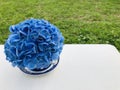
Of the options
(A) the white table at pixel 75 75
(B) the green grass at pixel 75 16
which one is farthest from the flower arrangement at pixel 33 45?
(B) the green grass at pixel 75 16

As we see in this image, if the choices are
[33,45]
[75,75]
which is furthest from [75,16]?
[33,45]

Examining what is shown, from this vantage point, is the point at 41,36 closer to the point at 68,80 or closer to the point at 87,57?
the point at 68,80

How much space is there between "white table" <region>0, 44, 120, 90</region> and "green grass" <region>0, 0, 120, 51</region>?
3.81ft

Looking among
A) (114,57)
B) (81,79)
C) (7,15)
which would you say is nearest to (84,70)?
(81,79)

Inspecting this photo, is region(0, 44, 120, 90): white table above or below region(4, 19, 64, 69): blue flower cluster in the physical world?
below

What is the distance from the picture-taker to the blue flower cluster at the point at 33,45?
1.17 meters

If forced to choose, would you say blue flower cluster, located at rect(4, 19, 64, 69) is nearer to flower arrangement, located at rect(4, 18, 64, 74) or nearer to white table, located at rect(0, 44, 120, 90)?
flower arrangement, located at rect(4, 18, 64, 74)

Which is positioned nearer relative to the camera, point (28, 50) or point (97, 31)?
point (28, 50)

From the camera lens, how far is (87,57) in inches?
57.9

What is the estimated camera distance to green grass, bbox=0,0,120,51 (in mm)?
2721

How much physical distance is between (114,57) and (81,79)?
0.27m

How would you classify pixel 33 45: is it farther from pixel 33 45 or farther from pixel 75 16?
pixel 75 16

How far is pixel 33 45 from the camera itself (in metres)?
1.16

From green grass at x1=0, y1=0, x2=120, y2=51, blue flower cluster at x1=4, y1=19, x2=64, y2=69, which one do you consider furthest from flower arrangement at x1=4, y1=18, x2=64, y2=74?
green grass at x1=0, y1=0, x2=120, y2=51
